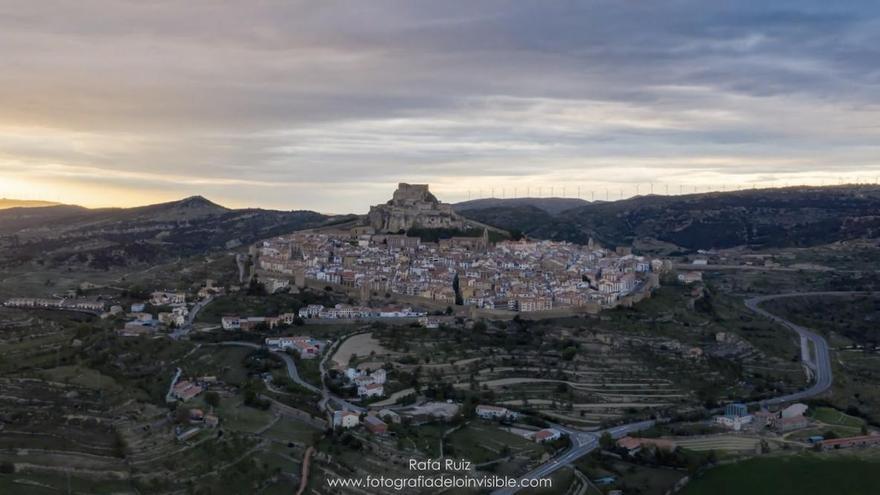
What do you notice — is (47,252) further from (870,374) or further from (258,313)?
(870,374)

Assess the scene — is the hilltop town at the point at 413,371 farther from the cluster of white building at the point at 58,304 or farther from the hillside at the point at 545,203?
the hillside at the point at 545,203

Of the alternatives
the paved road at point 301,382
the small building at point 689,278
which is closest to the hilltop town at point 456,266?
the small building at point 689,278

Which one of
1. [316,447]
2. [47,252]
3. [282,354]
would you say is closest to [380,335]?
[282,354]

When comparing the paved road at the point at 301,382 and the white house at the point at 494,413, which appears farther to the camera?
the white house at the point at 494,413

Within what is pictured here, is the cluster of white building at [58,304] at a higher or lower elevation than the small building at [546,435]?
higher

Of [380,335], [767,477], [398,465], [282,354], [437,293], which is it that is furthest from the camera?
[437,293]

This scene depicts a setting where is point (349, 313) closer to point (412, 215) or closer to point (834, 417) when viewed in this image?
point (834, 417)
